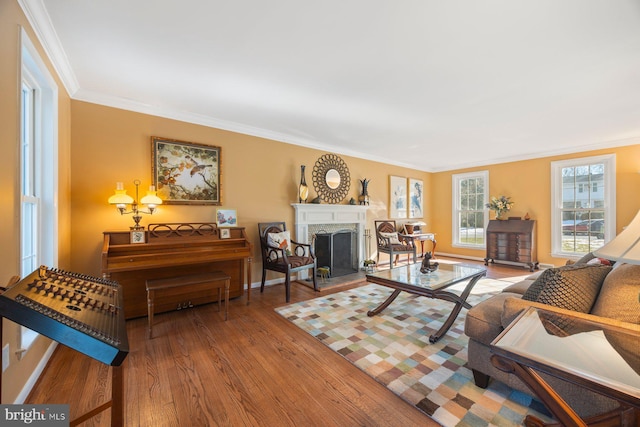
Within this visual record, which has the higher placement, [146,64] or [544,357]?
[146,64]

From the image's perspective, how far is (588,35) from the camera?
1.88 metres

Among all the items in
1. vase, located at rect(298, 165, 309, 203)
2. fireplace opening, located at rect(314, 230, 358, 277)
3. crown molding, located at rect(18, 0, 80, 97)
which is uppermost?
crown molding, located at rect(18, 0, 80, 97)

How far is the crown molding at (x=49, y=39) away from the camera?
5.42 feet

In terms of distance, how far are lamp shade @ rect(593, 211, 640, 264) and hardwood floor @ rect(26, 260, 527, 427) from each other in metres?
1.19

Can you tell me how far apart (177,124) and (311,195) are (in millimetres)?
2281

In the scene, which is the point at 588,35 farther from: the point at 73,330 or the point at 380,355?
the point at 73,330

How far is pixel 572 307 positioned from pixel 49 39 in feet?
12.7

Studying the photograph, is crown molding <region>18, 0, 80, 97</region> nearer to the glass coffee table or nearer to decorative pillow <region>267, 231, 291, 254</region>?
decorative pillow <region>267, 231, 291, 254</region>

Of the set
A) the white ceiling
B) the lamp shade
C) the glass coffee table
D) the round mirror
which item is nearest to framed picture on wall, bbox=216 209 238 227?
the white ceiling

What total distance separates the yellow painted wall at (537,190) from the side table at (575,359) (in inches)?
199

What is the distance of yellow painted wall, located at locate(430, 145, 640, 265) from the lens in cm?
442

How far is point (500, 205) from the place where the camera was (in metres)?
5.70

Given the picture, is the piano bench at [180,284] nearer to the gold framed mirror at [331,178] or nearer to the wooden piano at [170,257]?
the wooden piano at [170,257]

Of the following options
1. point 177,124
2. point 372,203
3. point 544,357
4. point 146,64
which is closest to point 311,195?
point 372,203
